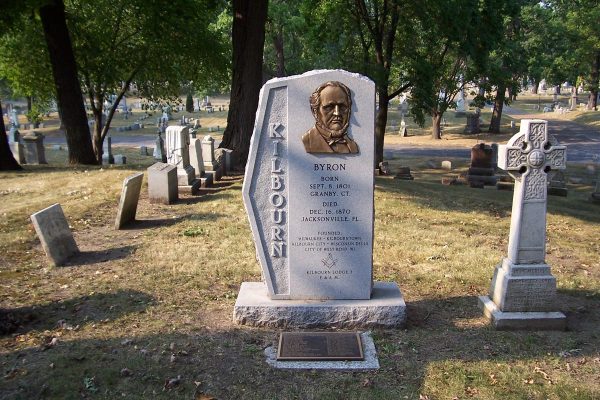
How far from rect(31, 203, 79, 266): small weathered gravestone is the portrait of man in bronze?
419cm

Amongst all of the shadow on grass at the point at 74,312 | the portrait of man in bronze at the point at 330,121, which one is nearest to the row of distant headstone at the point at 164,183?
the shadow on grass at the point at 74,312

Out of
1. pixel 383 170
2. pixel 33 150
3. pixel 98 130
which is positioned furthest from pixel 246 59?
pixel 33 150

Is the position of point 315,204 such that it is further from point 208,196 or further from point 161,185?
point 208,196

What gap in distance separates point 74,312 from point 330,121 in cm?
353

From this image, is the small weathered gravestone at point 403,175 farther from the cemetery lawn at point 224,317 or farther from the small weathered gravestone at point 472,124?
the small weathered gravestone at point 472,124

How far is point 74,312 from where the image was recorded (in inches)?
239

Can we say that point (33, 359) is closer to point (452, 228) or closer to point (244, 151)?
point (452, 228)

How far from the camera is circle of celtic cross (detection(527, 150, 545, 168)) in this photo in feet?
18.8

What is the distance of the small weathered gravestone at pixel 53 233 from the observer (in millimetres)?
7547

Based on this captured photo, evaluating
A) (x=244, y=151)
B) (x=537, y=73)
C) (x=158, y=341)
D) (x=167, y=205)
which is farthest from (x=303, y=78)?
(x=537, y=73)

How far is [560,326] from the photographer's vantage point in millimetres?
5801

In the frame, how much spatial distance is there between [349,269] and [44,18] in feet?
47.6

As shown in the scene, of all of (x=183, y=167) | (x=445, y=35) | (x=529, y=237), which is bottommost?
(x=529, y=237)

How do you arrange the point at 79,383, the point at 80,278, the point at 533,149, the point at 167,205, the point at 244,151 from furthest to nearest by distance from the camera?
the point at 244,151 < the point at 167,205 < the point at 80,278 < the point at 533,149 < the point at 79,383
